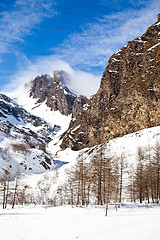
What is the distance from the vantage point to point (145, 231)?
306 inches

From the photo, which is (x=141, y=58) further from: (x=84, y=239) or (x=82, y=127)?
(x=84, y=239)

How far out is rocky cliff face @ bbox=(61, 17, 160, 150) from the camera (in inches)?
2749

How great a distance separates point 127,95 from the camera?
261 ft

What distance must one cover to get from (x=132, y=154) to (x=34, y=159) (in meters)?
42.6

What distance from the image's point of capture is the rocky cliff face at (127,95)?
229 ft

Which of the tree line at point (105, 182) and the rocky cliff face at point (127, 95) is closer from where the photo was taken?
the tree line at point (105, 182)

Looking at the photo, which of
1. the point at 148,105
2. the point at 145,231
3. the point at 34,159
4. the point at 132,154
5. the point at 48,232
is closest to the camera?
the point at 145,231

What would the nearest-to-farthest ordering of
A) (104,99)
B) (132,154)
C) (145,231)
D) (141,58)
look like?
(145,231) < (132,154) < (141,58) < (104,99)

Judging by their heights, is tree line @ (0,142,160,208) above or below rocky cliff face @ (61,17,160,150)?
below

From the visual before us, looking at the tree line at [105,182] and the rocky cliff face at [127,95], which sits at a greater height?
the rocky cliff face at [127,95]

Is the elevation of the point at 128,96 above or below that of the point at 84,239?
above

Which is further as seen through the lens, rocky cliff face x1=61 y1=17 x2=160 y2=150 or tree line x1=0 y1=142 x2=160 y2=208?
rocky cliff face x1=61 y1=17 x2=160 y2=150

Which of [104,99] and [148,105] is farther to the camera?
[104,99]

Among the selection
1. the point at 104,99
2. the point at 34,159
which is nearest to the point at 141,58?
the point at 104,99
